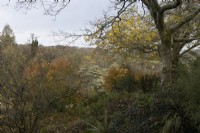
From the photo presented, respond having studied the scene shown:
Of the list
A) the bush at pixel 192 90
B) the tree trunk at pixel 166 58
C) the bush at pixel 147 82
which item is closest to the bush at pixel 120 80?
the bush at pixel 147 82

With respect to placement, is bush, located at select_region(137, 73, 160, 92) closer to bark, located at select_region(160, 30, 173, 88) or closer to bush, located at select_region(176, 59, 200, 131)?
bark, located at select_region(160, 30, 173, 88)

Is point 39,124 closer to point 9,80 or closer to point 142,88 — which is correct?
point 9,80

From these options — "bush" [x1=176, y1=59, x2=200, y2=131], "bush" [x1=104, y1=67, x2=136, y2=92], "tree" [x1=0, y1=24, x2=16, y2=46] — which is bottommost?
"bush" [x1=104, y1=67, x2=136, y2=92]

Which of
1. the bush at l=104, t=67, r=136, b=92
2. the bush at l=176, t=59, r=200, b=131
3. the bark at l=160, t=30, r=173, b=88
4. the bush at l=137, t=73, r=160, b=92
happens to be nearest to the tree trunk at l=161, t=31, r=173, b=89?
the bark at l=160, t=30, r=173, b=88

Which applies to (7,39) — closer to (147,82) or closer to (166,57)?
(147,82)

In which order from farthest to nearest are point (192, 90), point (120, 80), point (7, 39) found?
point (7, 39)
point (120, 80)
point (192, 90)

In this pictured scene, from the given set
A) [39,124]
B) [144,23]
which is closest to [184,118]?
[39,124]

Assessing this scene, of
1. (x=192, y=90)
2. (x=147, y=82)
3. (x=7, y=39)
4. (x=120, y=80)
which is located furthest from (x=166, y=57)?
(x=7, y=39)

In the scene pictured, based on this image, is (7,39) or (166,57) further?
(7,39)

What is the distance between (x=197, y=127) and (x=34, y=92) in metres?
4.39

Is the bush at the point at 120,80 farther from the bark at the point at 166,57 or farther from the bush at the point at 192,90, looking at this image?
the bush at the point at 192,90

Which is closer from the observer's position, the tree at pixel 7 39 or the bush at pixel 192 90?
the bush at pixel 192 90

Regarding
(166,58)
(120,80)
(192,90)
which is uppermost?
Result: (166,58)

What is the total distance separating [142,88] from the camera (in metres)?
18.6
